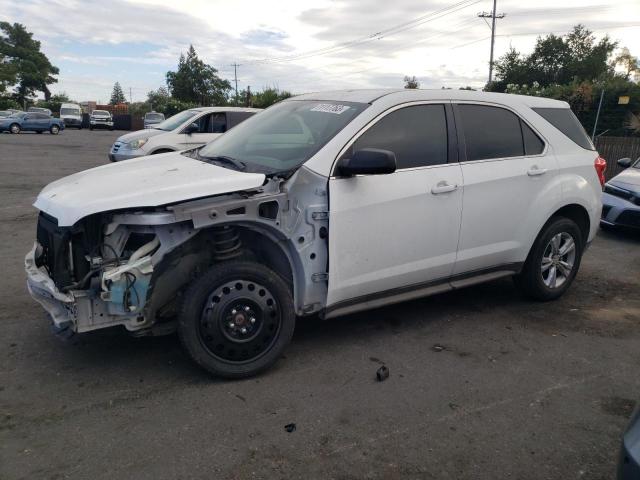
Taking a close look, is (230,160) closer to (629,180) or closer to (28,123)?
(629,180)

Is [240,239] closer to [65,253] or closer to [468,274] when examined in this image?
[65,253]

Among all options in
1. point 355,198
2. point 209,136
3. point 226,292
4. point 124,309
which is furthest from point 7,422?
point 209,136

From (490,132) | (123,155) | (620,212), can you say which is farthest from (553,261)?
(123,155)

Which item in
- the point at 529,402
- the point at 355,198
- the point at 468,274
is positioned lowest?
the point at 529,402

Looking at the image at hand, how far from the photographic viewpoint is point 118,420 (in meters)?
3.04

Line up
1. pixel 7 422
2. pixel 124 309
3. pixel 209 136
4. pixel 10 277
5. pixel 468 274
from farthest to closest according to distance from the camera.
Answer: pixel 209 136 → pixel 10 277 → pixel 468 274 → pixel 124 309 → pixel 7 422

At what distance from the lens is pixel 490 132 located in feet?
14.8

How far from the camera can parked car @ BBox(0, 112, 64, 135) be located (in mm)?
34406

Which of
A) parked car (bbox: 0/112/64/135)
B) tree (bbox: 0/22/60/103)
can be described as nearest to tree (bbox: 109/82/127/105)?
tree (bbox: 0/22/60/103)

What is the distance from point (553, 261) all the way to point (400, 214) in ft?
6.42

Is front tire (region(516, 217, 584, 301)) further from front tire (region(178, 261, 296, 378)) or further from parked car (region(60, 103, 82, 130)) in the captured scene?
parked car (region(60, 103, 82, 130))

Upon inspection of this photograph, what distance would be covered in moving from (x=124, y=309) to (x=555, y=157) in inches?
150

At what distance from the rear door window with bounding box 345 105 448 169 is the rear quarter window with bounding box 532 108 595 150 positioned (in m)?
1.25

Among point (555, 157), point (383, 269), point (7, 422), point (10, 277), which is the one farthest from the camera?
point (10, 277)
